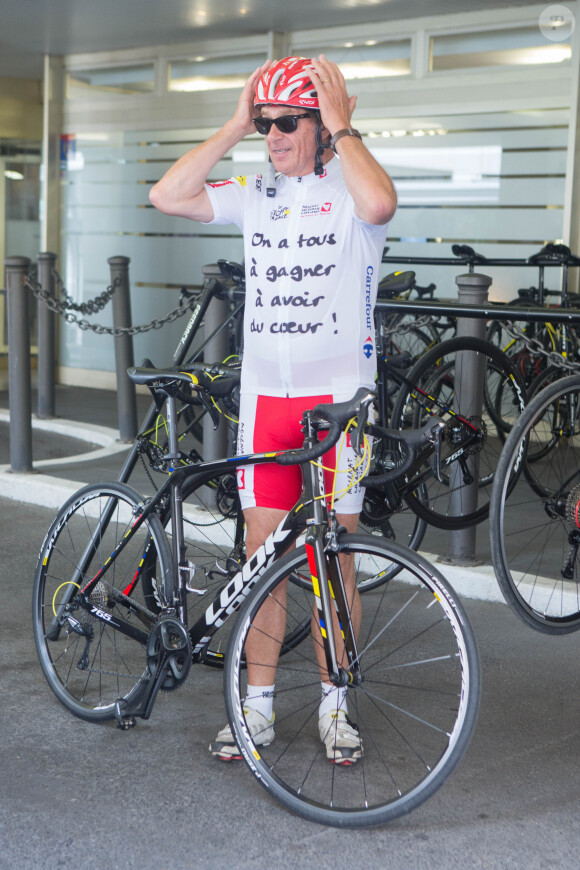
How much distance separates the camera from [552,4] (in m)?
9.09

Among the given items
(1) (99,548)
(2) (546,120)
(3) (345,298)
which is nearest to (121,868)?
(1) (99,548)

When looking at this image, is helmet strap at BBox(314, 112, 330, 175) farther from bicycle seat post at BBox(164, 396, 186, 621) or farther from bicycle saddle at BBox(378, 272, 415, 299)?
bicycle saddle at BBox(378, 272, 415, 299)

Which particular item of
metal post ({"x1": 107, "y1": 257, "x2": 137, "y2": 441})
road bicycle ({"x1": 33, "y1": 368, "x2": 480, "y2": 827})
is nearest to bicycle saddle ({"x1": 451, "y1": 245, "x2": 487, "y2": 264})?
metal post ({"x1": 107, "y1": 257, "x2": 137, "y2": 441})

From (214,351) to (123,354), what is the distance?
236cm

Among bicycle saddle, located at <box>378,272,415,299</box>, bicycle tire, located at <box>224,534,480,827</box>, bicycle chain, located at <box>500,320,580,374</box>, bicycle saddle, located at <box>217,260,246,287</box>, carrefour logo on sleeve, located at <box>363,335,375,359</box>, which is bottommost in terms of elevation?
bicycle tire, located at <box>224,534,480,827</box>

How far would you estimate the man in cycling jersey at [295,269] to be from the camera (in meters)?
3.03

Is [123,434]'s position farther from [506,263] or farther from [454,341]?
[454,341]

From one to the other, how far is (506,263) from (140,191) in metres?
5.29

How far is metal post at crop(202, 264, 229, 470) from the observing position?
5.93 m

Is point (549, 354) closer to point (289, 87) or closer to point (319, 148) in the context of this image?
point (319, 148)

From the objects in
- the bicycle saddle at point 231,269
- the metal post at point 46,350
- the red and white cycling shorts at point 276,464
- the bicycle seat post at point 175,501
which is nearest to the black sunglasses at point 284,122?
the red and white cycling shorts at point 276,464

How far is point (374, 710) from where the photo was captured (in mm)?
3660

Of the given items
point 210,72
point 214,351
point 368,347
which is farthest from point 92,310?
point 368,347

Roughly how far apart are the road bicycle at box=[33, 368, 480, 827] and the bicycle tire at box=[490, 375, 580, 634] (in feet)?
1.47
